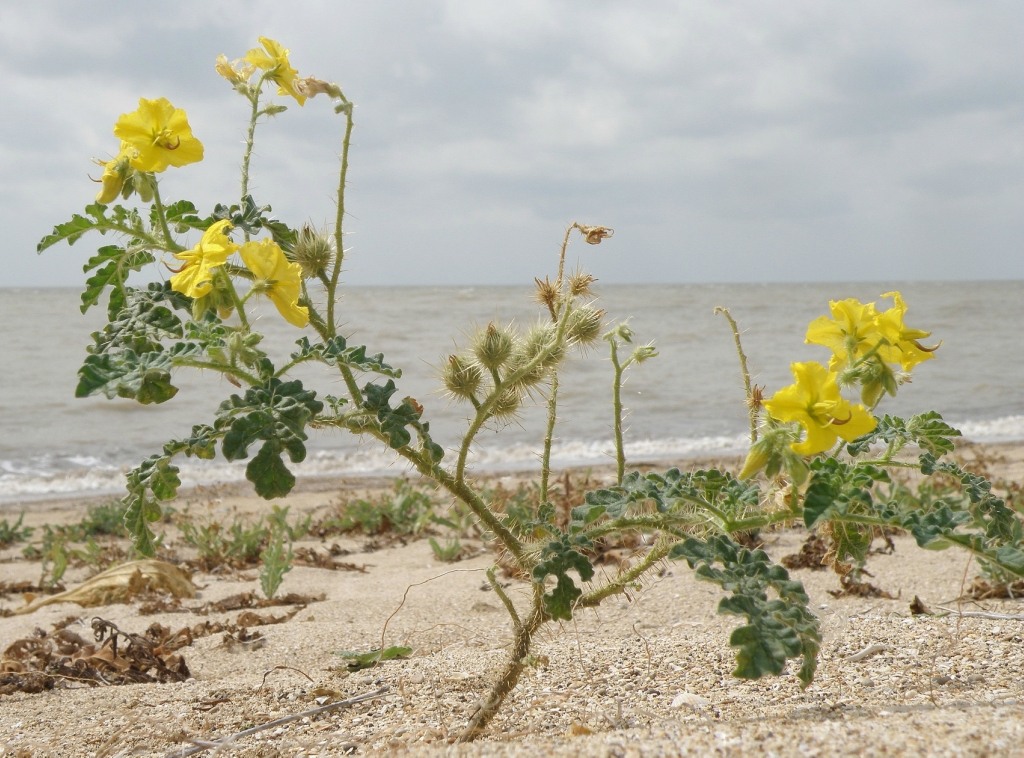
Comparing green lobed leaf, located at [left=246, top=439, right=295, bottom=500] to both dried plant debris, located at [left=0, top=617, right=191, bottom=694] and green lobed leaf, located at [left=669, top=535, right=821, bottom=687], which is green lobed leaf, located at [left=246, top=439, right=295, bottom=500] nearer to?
green lobed leaf, located at [left=669, top=535, right=821, bottom=687]

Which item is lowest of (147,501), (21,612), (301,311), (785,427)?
(21,612)

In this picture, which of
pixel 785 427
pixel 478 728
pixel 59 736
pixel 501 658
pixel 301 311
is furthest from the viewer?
pixel 501 658

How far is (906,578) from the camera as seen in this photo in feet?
10.9

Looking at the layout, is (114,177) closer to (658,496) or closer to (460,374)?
(460,374)

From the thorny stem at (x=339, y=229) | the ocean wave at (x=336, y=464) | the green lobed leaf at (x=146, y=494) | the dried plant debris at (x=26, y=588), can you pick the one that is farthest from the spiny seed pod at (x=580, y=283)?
the ocean wave at (x=336, y=464)

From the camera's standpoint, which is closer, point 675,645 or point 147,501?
point 147,501

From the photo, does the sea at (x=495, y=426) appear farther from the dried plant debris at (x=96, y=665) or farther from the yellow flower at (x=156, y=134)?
the dried plant debris at (x=96, y=665)

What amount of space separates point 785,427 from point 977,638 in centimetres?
116

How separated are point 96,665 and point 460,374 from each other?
4.92 feet

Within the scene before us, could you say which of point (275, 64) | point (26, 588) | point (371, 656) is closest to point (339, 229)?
point (275, 64)

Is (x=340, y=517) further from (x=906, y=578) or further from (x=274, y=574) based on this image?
(x=906, y=578)

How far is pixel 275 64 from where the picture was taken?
198 centimetres

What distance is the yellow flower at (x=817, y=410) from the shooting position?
131cm

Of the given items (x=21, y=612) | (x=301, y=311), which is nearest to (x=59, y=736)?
(x=301, y=311)
